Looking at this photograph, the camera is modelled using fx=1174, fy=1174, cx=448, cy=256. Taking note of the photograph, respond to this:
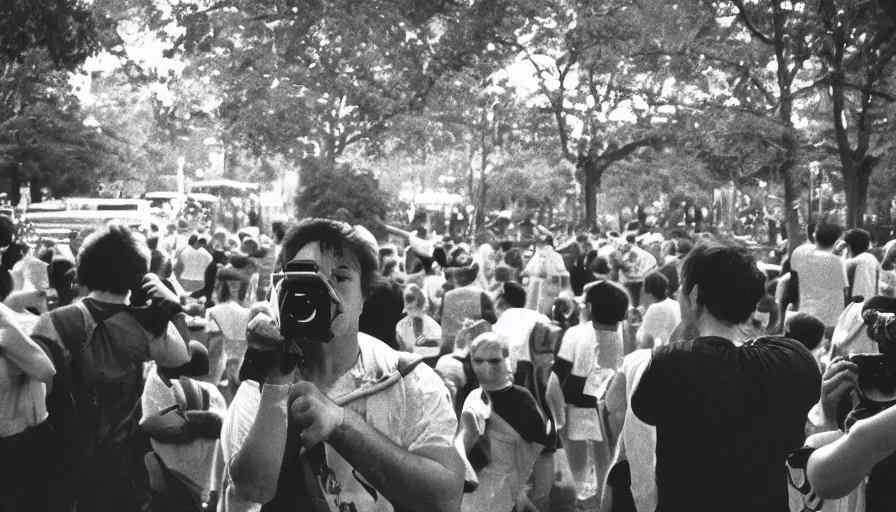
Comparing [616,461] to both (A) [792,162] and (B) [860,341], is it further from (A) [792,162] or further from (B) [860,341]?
(A) [792,162]

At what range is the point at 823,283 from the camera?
991 centimetres

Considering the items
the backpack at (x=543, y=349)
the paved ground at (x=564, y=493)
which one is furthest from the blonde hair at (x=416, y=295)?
the paved ground at (x=564, y=493)

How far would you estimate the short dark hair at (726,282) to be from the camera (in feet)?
11.1

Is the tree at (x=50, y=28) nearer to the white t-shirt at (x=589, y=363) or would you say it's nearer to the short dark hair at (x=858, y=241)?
the white t-shirt at (x=589, y=363)

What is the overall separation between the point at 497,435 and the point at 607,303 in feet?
6.15

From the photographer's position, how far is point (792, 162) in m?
18.4

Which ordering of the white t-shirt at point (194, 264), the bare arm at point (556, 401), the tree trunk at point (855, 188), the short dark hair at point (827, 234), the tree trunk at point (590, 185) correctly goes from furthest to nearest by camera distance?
the tree trunk at point (590, 185) → the tree trunk at point (855, 188) → the white t-shirt at point (194, 264) → the short dark hair at point (827, 234) → the bare arm at point (556, 401)

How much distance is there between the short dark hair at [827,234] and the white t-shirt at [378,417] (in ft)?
25.5

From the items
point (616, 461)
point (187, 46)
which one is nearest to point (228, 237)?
point (187, 46)

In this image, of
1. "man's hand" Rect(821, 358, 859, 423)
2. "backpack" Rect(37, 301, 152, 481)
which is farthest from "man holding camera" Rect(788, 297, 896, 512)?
"backpack" Rect(37, 301, 152, 481)

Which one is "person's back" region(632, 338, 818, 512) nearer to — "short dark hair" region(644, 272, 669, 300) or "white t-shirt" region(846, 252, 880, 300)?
"short dark hair" region(644, 272, 669, 300)

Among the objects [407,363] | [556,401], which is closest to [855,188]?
[556,401]

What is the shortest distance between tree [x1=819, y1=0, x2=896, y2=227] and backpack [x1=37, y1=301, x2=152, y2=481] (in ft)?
31.1

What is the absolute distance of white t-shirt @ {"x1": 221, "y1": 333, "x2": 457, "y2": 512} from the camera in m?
2.56
